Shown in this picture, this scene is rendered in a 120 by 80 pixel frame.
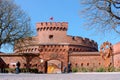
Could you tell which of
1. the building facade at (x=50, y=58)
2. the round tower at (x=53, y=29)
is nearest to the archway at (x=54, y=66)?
the building facade at (x=50, y=58)

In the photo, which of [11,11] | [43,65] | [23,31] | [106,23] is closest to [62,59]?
[43,65]

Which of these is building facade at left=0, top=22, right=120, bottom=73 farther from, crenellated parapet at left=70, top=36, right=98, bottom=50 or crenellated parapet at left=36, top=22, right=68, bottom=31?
crenellated parapet at left=36, top=22, right=68, bottom=31

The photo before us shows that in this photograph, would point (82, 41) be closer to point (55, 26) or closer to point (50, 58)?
point (55, 26)

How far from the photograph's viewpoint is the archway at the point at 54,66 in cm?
4084

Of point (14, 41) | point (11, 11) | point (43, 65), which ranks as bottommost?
point (43, 65)

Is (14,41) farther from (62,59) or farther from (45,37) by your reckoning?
(45,37)

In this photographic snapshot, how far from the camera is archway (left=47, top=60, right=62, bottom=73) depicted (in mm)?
40844

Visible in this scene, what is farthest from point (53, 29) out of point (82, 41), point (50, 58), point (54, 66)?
point (50, 58)

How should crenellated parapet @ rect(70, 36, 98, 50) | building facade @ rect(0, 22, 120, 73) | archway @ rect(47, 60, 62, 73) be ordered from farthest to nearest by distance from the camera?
crenellated parapet @ rect(70, 36, 98, 50)
archway @ rect(47, 60, 62, 73)
building facade @ rect(0, 22, 120, 73)

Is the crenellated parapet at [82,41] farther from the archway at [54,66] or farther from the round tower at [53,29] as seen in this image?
the archway at [54,66]

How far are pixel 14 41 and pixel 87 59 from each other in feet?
31.5

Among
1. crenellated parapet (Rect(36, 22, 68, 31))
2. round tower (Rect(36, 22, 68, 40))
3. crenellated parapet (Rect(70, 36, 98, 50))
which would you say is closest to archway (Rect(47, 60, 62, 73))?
crenellated parapet (Rect(70, 36, 98, 50))

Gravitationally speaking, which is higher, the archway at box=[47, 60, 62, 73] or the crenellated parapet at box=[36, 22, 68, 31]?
the crenellated parapet at box=[36, 22, 68, 31]

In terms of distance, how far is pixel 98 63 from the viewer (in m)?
38.2
